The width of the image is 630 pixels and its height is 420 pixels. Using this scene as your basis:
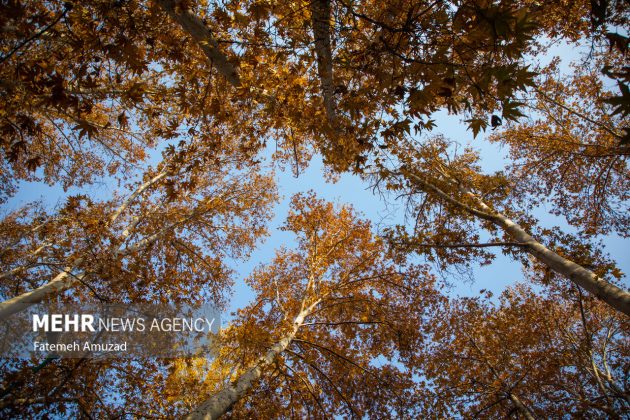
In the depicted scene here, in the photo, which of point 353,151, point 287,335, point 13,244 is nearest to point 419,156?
point 353,151

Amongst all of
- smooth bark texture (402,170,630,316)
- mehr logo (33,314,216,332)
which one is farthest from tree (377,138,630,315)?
mehr logo (33,314,216,332)

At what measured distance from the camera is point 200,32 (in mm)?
3170

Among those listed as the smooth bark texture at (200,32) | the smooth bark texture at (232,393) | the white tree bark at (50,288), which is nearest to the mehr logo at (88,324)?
the white tree bark at (50,288)

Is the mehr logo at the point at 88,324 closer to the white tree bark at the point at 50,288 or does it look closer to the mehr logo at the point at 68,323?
the mehr logo at the point at 68,323

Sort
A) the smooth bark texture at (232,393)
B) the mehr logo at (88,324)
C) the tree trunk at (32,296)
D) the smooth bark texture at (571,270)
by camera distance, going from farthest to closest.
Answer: the mehr logo at (88,324)
the tree trunk at (32,296)
the smooth bark texture at (232,393)
the smooth bark texture at (571,270)

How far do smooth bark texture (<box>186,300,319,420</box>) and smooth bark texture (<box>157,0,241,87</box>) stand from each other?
428 centimetres

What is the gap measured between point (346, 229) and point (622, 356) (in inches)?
358

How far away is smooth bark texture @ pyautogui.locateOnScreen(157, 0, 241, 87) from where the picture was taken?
2982mm

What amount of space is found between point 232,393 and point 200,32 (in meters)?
4.78

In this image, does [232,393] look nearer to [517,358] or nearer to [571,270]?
[571,270]

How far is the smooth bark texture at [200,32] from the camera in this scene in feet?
9.78

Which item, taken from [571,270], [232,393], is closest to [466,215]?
[571,270]

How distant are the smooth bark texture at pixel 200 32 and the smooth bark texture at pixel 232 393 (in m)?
4.28

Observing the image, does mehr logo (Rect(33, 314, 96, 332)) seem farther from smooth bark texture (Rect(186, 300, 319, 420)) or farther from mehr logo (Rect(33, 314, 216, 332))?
smooth bark texture (Rect(186, 300, 319, 420))
